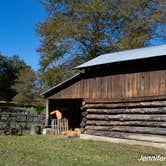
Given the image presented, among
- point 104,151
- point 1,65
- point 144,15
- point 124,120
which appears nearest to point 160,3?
point 144,15

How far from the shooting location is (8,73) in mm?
87125

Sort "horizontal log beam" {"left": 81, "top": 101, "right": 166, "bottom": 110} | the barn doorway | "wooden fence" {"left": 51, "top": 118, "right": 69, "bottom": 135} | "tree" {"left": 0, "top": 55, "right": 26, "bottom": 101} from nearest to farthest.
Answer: "horizontal log beam" {"left": 81, "top": 101, "right": 166, "bottom": 110}, "wooden fence" {"left": 51, "top": 118, "right": 69, "bottom": 135}, the barn doorway, "tree" {"left": 0, "top": 55, "right": 26, "bottom": 101}

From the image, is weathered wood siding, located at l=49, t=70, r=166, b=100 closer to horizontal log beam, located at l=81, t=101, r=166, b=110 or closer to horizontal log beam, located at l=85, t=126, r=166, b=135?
horizontal log beam, located at l=81, t=101, r=166, b=110

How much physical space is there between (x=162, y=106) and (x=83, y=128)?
220 inches

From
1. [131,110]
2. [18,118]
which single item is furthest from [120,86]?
[18,118]

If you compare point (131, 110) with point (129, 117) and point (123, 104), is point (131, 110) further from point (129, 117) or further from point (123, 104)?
point (123, 104)

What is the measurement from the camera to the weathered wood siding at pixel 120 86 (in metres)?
16.2

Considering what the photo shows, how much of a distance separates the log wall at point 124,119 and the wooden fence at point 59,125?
3.03 meters

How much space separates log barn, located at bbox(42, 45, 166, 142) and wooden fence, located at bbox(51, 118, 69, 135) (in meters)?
2.22

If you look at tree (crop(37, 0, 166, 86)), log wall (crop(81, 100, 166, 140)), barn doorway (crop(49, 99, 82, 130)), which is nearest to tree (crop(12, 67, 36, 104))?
tree (crop(37, 0, 166, 86))

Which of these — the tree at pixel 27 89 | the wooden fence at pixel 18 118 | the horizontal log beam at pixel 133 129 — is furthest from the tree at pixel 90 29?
the tree at pixel 27 89

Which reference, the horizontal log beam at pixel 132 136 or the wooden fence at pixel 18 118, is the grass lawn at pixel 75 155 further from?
the wooden fence at pixel 18 118

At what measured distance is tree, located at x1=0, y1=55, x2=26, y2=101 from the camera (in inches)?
2990

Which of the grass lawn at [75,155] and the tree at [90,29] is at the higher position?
the tree at [90,29]
